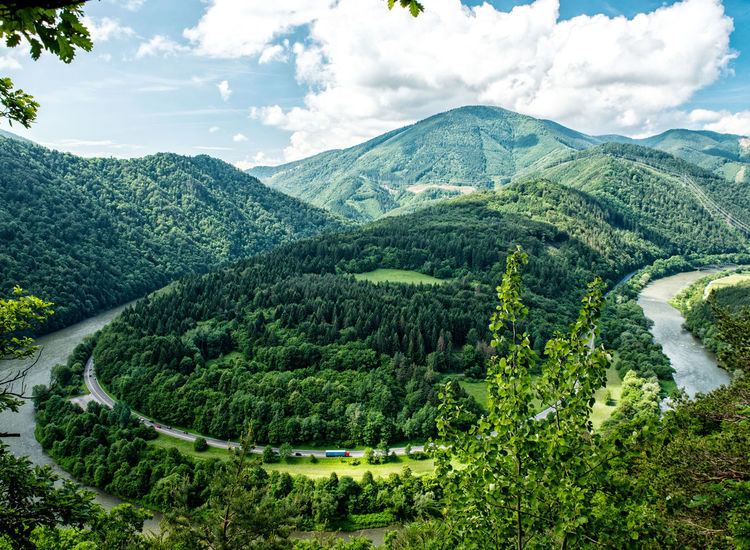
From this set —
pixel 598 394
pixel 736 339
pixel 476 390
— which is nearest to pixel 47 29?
pixel 736 339

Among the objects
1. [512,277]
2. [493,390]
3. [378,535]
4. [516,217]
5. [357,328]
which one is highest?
[516,217]

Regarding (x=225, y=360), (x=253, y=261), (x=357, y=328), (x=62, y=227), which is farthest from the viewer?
(x=62, y=227)

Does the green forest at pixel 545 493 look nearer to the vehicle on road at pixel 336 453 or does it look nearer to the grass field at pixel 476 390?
the vehicle on road at pixel 336 453

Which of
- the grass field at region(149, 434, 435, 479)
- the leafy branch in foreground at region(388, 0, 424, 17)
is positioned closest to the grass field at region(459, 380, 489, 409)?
the grass field at region(149, 434, 435, 479)

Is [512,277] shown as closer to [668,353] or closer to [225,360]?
[225,360]

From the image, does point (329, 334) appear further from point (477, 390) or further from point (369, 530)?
point (369, 530)

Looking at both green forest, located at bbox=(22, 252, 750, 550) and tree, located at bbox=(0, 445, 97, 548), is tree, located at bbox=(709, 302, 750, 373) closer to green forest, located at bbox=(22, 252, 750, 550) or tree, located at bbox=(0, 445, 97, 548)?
green forest, located at bbox=(22, 252, 750, 550)

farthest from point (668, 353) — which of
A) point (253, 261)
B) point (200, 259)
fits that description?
point (200, 259)
